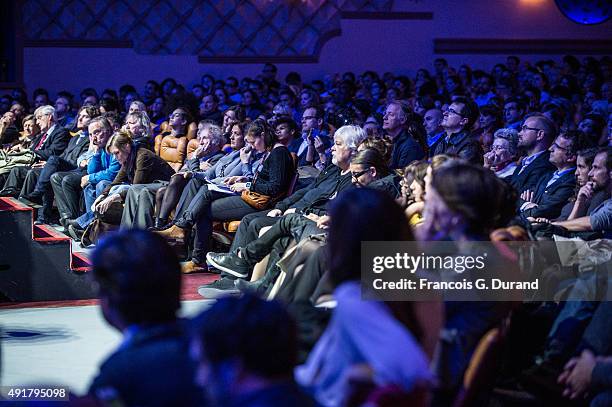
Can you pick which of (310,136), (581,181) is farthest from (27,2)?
(581,181)

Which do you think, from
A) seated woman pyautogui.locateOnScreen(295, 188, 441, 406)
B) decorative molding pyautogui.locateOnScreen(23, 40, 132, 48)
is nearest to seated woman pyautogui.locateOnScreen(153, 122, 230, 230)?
seated woman pyautogui.locateOnScreen(295, 188, 441, 406)

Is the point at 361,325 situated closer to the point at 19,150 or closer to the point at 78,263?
the point at 78,263

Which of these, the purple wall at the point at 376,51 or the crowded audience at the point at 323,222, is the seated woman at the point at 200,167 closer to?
the crowded audience at the point at 323,222

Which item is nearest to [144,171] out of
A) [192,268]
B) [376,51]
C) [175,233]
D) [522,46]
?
[175,233]

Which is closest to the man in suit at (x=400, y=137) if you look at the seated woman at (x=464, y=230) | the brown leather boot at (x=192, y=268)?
the brown leather boot at (x=192, y=268)

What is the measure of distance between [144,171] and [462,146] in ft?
8.47

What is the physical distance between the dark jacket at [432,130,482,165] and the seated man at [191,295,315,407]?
3.16 m

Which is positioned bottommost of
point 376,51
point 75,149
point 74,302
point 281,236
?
point 74,302

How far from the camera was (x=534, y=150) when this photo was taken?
19.4 ft

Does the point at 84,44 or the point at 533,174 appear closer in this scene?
the point at 533,174

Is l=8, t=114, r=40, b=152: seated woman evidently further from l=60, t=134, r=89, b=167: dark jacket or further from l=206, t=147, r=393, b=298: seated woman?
l=206, t=147, r=393, b=298: seated woman

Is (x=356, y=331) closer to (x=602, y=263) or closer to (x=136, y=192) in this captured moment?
(x=602, y=263)

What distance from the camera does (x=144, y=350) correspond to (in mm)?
2021

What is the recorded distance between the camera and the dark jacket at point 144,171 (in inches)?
293
